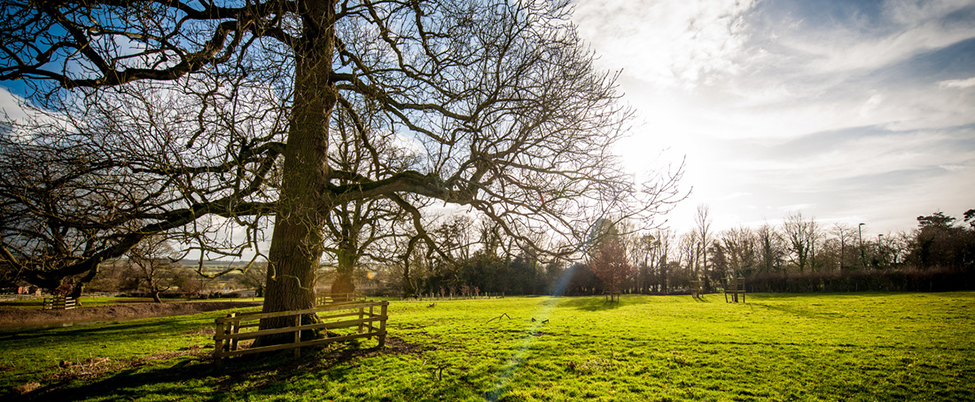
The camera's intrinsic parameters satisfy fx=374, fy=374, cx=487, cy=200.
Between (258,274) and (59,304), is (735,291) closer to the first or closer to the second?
(258,274)

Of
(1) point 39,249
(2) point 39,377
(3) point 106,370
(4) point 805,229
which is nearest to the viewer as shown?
(1) point 39,249

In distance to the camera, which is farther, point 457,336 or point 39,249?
point 457,336

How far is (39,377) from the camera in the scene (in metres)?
7.57

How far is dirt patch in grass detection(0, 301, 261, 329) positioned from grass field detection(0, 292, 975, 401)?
12.9m

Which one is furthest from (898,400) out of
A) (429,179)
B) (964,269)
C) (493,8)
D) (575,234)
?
(964,269)

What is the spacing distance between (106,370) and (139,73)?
6586 mm

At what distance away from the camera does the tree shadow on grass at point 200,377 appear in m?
6.55

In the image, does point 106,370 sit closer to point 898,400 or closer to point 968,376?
point 898,400

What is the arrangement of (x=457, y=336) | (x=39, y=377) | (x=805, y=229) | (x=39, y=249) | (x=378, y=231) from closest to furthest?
(x=39, y=249) → (x=39, y=377) → (x=457, y=336) → (x=378, y=231) → (x=805, y=229)

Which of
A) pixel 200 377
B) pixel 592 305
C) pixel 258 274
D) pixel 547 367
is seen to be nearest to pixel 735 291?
pixel 592 305

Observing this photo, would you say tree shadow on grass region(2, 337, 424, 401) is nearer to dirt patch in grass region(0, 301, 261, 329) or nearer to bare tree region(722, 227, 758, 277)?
dirt patch in grass region(0, 301, 261, 329)

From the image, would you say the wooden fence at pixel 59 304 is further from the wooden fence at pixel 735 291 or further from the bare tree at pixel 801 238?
the bare tree at pixel 801 238

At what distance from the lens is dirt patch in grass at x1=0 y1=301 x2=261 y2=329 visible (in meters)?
21.7

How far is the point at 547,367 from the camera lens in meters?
8.32
